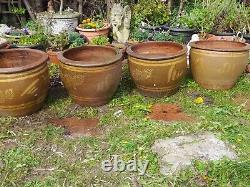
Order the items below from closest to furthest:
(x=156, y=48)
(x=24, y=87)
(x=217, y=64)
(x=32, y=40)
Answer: (x=24, y=87) → (x=217, y=64) → (x=156, y=48) → (x=32, y=40)

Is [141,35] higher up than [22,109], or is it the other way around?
[141,35]

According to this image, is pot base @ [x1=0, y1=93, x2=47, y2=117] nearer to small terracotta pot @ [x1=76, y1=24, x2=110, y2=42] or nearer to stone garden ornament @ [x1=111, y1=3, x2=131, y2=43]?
small terracotta pot @ [x1=76, y1=24, x2=110, y2=42]

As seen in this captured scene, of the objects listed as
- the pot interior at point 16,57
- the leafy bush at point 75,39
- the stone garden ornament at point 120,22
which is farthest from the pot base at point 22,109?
the stone garden ornament at point 120,22

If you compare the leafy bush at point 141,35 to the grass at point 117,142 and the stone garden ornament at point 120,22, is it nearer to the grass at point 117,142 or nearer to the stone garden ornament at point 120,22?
the stone garden ornament at point 120,22

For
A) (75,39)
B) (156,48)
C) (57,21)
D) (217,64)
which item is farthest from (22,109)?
(57,21)

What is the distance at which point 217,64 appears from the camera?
4.92 m

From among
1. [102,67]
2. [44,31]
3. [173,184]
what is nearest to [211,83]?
[102,67]

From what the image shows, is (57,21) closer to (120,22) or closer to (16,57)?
(120,22)

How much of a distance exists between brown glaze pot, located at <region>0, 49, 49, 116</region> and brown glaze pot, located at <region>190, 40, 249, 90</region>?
2.21 meters

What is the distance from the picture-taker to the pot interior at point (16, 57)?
468 cm

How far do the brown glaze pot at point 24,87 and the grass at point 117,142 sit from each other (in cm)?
14

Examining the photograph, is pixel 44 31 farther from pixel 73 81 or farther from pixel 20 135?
pixel 20 135

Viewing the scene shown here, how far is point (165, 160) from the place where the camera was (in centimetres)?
353

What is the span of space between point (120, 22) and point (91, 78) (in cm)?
296
